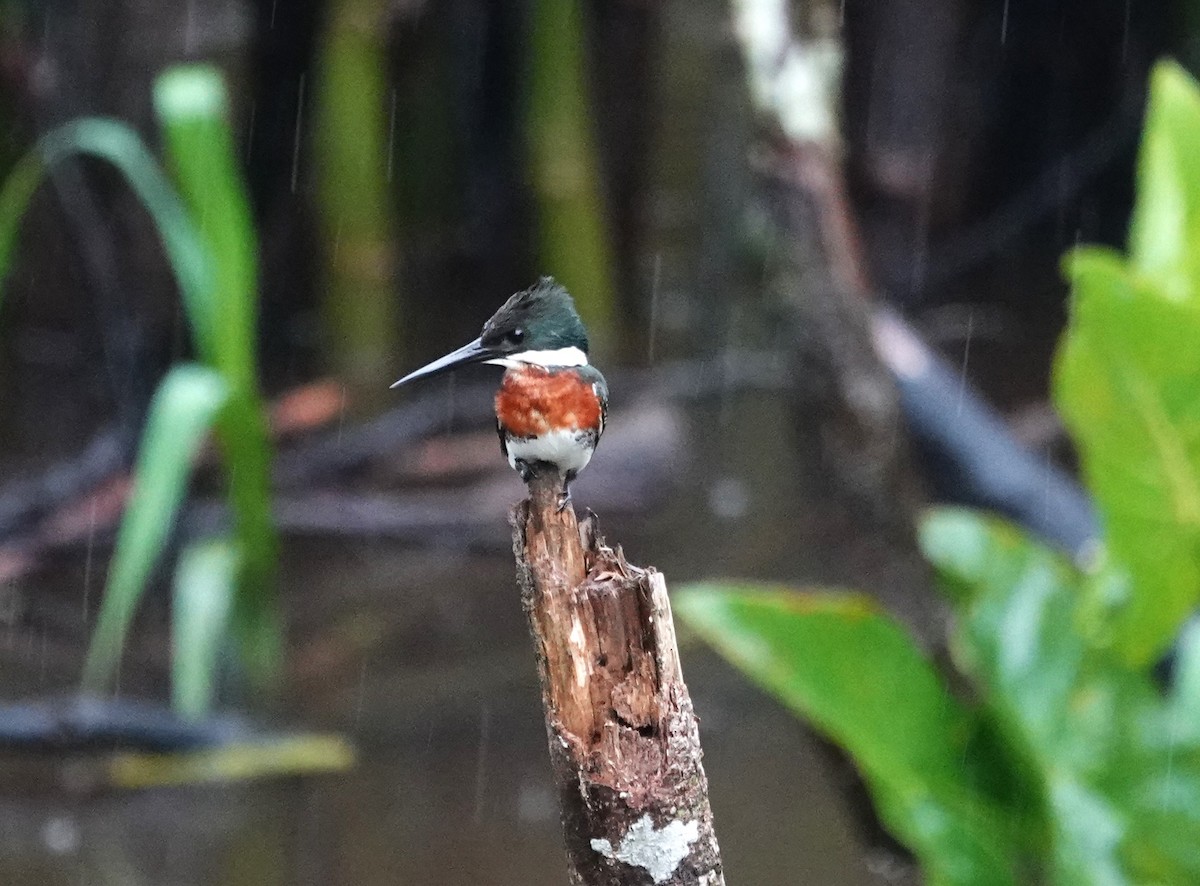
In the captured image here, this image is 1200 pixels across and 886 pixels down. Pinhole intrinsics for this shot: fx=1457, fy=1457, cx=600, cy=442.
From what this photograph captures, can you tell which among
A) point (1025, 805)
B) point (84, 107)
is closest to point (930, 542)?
point (1025, 805)

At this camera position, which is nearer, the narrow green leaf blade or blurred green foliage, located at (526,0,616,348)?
the narrow green leaf blade

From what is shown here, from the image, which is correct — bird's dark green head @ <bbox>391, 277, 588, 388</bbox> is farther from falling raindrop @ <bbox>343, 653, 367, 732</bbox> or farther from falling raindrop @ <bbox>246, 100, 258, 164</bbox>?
falling raindrop @ <bbox>246, 100, 258, 164</bbox>

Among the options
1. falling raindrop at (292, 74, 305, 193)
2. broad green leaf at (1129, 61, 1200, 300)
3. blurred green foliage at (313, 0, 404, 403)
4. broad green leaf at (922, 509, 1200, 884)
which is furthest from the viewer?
falling raindrop at (292, 74, 305, 193)

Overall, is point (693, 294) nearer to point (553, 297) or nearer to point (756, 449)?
point (756, 449)

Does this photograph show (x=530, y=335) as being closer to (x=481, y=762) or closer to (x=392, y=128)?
(x=481, y=762)

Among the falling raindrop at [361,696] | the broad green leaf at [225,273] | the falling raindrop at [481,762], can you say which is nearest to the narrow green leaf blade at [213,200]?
the broad green leaf at [225,273]

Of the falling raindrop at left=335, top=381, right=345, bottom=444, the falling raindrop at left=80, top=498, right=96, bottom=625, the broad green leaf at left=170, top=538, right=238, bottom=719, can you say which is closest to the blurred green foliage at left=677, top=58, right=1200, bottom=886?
the broad green leaf at left=170, top=538, right=238, bottom=719
